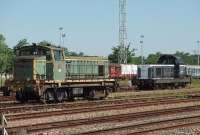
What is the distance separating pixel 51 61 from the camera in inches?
1053

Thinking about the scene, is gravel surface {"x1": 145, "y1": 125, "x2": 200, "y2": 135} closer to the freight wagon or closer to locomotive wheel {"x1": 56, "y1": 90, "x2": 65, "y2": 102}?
locomotive wheel {"x1": 56, "y1": 90, "x2": 65, "y2": 102}

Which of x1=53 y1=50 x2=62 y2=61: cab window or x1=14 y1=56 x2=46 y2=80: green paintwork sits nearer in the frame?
x1=14 y1=56 x2=46 y2=80: green paintwork

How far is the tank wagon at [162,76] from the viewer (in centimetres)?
4688

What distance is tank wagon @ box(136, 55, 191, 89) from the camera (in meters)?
46.9

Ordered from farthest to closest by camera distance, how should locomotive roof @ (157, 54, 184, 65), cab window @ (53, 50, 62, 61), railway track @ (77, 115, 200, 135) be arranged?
locomotive roof @ (157, 54, 184, 65), cab window @ (53, 50, 62, 61), railway track @ (77, 115, 200, 135)

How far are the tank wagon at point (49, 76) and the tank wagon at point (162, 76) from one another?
17872 mm

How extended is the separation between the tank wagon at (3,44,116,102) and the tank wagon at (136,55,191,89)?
58.6 ft

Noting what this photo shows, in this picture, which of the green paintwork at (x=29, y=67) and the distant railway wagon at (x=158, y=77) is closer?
the green paintwork at (x=29, y=67)

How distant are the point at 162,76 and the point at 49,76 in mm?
22907

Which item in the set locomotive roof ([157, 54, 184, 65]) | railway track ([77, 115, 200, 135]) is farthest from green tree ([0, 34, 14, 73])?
railway track ([77, 115, 200, 135])

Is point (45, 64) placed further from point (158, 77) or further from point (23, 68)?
point (158, 77)

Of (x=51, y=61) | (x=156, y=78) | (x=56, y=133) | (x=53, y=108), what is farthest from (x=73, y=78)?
(x=156, y=78)

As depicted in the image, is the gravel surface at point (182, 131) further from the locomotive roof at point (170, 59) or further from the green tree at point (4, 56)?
the green tree at point (4, 56)

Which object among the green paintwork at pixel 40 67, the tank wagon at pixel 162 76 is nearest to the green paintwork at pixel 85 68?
the green paintwork at pixel 40 67
